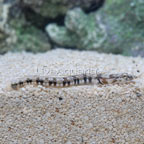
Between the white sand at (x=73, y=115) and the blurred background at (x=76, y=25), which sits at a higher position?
the blurred background at (x=76, y=25)

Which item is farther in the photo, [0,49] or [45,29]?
[45,29]

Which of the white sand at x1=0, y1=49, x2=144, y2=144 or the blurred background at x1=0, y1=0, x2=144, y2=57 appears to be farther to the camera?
the blurred background at x1=0, y1=0, x2=144, y2=57

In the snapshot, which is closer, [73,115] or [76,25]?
[73,115]

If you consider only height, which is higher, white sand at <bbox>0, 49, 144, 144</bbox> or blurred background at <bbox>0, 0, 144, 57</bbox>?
Result: blurred background at <bbox>0, 0, 144, 57</bbox>

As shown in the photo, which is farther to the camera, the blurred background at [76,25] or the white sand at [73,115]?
the blurred background at [76,25]

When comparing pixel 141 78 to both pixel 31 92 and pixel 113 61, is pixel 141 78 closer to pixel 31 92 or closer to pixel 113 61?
pixel 113 61

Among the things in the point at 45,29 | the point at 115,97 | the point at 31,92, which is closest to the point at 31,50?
the point at 45,29

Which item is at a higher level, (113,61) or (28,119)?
(113,61)

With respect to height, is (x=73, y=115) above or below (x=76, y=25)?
below
